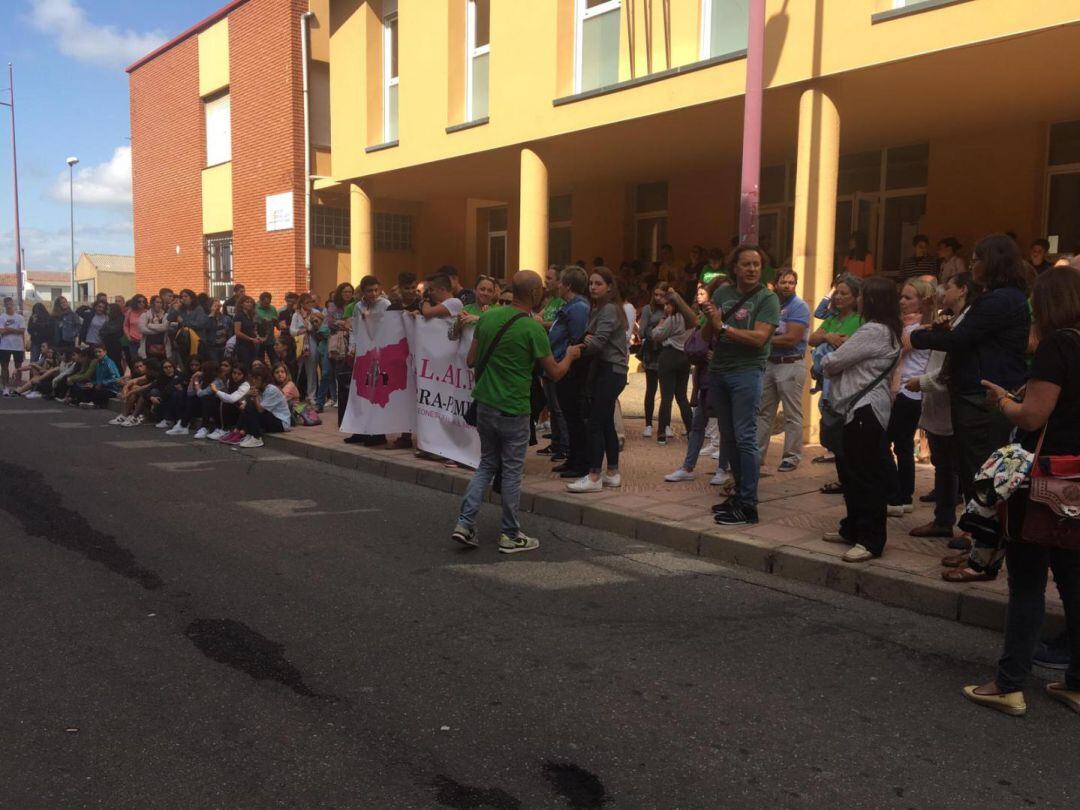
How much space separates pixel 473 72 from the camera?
47.6 ft

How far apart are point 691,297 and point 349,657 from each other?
31.8 feet

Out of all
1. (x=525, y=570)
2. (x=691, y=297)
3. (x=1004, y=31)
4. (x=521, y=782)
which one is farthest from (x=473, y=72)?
(x=521, y=782)

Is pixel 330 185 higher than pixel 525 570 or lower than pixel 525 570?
higher

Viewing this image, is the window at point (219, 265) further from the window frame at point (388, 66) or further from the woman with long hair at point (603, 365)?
the woman with long hair at point (603, 365)

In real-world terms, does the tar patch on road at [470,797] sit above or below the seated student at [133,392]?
below

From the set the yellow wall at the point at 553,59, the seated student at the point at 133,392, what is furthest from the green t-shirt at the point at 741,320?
the seated student at the point at 133,392

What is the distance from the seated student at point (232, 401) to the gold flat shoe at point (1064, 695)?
370 inches

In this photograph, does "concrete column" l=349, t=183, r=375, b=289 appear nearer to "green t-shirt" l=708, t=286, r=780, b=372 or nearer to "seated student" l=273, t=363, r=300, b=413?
"seated student" l=273, t=363, r=300, b=413

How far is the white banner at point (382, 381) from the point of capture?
9.59 metres

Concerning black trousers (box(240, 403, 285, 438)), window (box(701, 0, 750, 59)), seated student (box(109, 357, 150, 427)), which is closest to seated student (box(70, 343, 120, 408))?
seated student (box(109, 357, 150, 427))

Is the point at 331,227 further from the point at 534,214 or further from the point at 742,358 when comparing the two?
the point at 742,358

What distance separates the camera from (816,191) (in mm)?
9438

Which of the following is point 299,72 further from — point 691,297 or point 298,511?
point 298,511

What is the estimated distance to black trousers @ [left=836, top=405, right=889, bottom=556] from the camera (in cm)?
523
